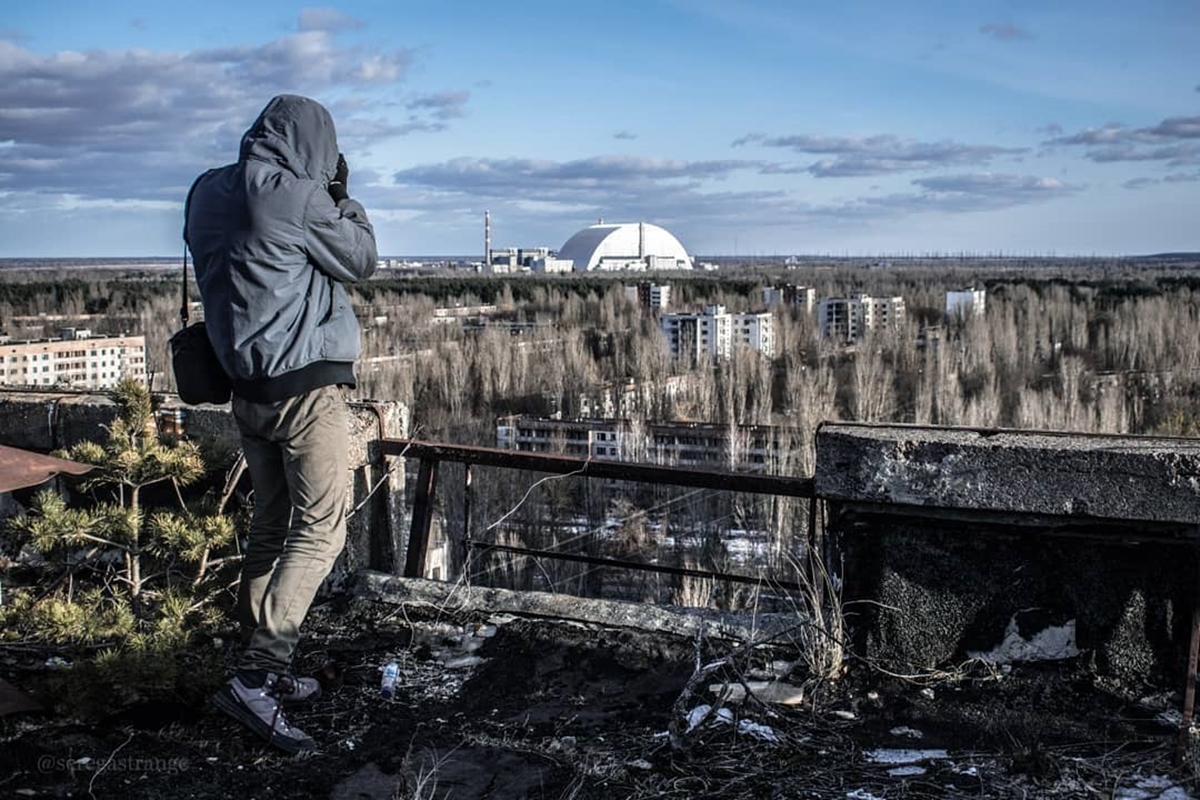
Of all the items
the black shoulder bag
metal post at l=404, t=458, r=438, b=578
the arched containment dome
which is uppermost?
the arched containment dome

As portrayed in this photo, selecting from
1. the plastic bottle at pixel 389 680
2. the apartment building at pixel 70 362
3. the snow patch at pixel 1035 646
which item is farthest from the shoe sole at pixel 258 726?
the apartment building at pixel 70 362

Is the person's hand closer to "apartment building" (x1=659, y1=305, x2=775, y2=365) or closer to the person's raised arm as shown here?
the person's raised arm

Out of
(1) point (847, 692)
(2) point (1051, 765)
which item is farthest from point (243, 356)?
(2) point (1051, 765)

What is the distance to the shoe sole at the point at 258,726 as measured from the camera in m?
2.60

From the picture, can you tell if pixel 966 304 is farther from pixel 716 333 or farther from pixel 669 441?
pixel 669 441

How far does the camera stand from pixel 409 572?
392 cm

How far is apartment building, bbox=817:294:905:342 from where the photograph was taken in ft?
156

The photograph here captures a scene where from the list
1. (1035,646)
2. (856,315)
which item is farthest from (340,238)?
(856,315)

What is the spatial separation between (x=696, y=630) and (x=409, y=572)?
1096mm

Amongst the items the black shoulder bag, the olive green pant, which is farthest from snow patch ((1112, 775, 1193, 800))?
the black shoulder bag

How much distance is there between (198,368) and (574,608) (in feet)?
4.28

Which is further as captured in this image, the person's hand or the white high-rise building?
the white high-rise building

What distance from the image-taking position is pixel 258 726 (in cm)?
262

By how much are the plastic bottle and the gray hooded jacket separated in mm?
816
